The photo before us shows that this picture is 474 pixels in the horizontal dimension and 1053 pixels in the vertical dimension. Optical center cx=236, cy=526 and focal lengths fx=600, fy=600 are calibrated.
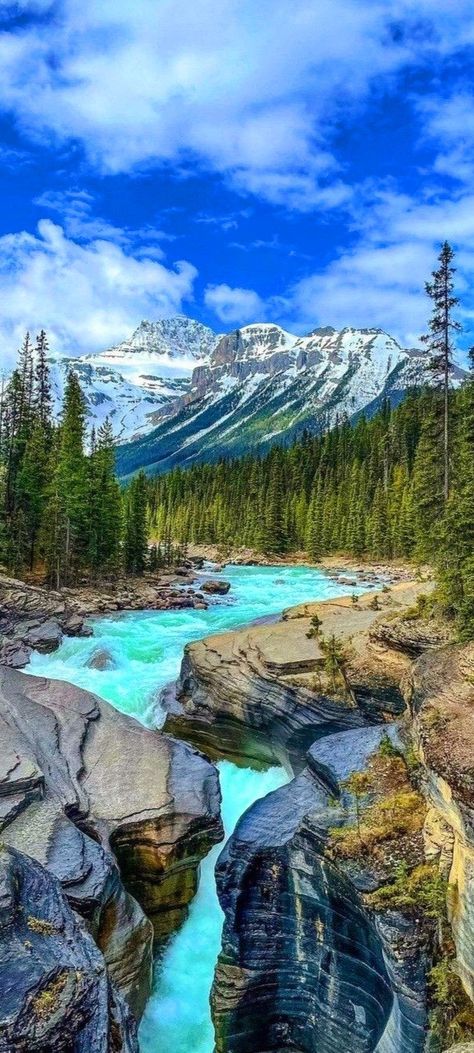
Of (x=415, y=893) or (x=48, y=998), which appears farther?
(x=415, y=893)

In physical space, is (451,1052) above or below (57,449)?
below

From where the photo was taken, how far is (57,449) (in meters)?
48.7

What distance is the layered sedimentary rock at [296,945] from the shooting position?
9.42 m

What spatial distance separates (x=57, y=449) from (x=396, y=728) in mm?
41051

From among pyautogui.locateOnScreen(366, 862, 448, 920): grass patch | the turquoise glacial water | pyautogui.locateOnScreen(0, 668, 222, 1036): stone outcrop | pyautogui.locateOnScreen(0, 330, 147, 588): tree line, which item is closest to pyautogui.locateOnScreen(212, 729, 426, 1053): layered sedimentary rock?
pyautogui.locateOnScreen(366, 862, 448, 920): grass patch

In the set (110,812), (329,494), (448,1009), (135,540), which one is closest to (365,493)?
(329,494)

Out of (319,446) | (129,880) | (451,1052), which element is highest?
(319,446)

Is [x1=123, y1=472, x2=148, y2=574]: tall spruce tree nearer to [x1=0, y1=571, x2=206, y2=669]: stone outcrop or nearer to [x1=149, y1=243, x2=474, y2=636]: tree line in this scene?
[x1=0, y1=571, x2=206, y2=669]: stone outcrop

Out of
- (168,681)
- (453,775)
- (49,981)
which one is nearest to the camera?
(49,981)

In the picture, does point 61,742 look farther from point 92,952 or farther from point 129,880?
point 92,952

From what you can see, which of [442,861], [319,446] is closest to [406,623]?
[442,861]

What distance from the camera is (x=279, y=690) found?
59.6ft

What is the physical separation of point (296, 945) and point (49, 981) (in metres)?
5.25

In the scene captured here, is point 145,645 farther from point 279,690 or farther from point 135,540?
point 135,540
